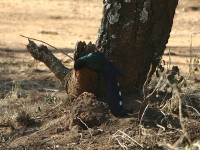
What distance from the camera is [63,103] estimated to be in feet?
16.2

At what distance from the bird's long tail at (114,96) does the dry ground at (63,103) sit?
6cm

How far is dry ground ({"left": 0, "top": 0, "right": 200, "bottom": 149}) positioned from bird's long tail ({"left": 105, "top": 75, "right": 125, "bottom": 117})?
0.06 meters

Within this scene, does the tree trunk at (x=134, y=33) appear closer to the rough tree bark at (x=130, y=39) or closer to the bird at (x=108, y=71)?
the rough tree bark at (x=130, y=39)

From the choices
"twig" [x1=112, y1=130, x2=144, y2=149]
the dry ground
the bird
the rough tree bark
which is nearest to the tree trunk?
the rough tree bark

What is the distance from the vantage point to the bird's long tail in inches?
175

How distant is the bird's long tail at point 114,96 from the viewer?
444 centimetres

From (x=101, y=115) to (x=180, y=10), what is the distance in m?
6.74

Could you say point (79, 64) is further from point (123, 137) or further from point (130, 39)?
point (123, 137)

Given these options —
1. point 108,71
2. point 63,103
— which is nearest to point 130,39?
point 108,71

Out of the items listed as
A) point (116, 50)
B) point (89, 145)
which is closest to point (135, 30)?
point (116, 50)

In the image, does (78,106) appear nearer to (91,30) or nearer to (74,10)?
(91,30)

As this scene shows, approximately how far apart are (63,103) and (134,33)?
787 mm

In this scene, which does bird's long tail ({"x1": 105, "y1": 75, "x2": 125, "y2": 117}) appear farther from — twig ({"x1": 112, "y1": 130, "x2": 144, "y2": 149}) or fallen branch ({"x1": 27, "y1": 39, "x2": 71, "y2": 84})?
fallen branch ({"x1": 27, "y1": 39, "x2": 71, "y2": 84})

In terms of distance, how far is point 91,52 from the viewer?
4.65m
